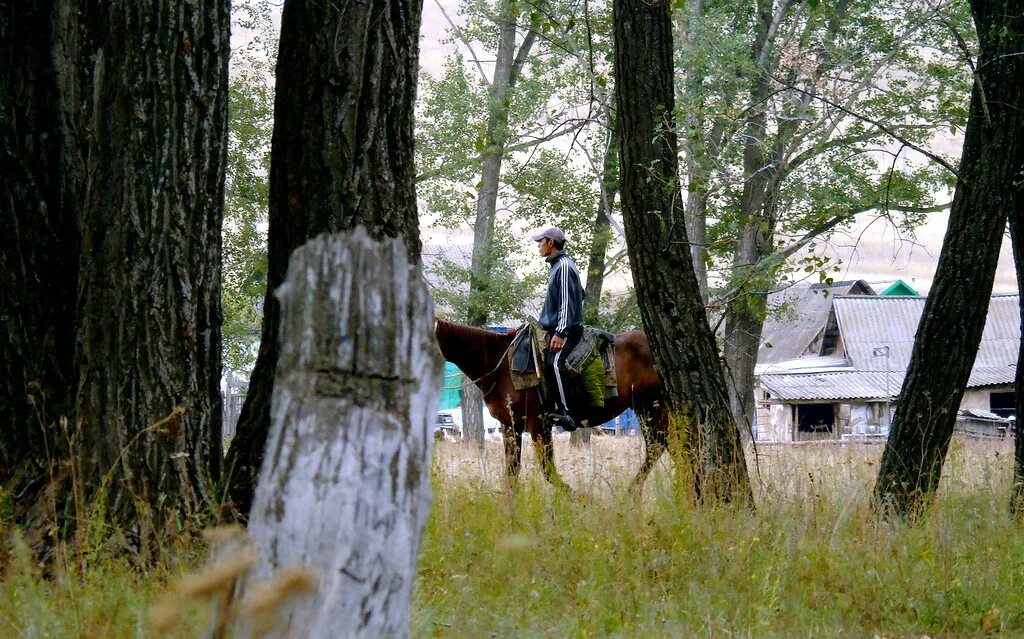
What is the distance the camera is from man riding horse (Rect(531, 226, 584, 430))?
11531 millimetres

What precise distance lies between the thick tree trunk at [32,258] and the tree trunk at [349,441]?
12.0 ft

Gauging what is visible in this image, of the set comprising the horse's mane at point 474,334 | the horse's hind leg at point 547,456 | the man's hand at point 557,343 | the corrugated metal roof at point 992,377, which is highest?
the horse's mane at point 474,334

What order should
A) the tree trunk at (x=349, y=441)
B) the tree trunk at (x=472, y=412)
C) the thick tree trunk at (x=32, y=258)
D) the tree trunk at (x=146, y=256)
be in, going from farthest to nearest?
1. the tree trunk at (x=472, y=412)
2. the thick tree trunk at (x=32, y=258)
3. the tree trunk at (x=146, y=256)
4. the tree trunk at (x=349, y=441)

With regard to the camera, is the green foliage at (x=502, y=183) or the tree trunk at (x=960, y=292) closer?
the tree trunk at (x=960, y=292)

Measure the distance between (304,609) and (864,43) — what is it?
2303cm

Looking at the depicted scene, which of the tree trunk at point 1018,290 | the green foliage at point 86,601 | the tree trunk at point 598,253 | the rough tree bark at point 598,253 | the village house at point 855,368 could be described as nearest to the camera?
the green foliage at point 86,601

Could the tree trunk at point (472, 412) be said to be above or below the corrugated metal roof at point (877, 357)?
below

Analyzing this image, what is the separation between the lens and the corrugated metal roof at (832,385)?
46031 millimetres

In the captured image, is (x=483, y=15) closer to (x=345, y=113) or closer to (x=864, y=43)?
(x=864, y=43)

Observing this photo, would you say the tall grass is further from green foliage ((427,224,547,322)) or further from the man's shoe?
green foliage ((427,224,547,322))

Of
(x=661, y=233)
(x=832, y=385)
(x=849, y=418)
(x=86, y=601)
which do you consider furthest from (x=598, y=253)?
(x=86, y=601)

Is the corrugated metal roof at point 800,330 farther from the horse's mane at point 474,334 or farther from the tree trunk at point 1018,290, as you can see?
the tree trunk at point 1018,290

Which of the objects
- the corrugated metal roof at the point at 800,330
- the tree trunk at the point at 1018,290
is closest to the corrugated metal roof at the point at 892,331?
the corrugated metal roof at the point at 800,330

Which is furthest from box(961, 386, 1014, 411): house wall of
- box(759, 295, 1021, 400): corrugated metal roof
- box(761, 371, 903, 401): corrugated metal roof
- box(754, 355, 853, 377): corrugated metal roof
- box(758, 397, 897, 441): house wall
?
box(754, 355, 853, 377): corrugated metal roof
